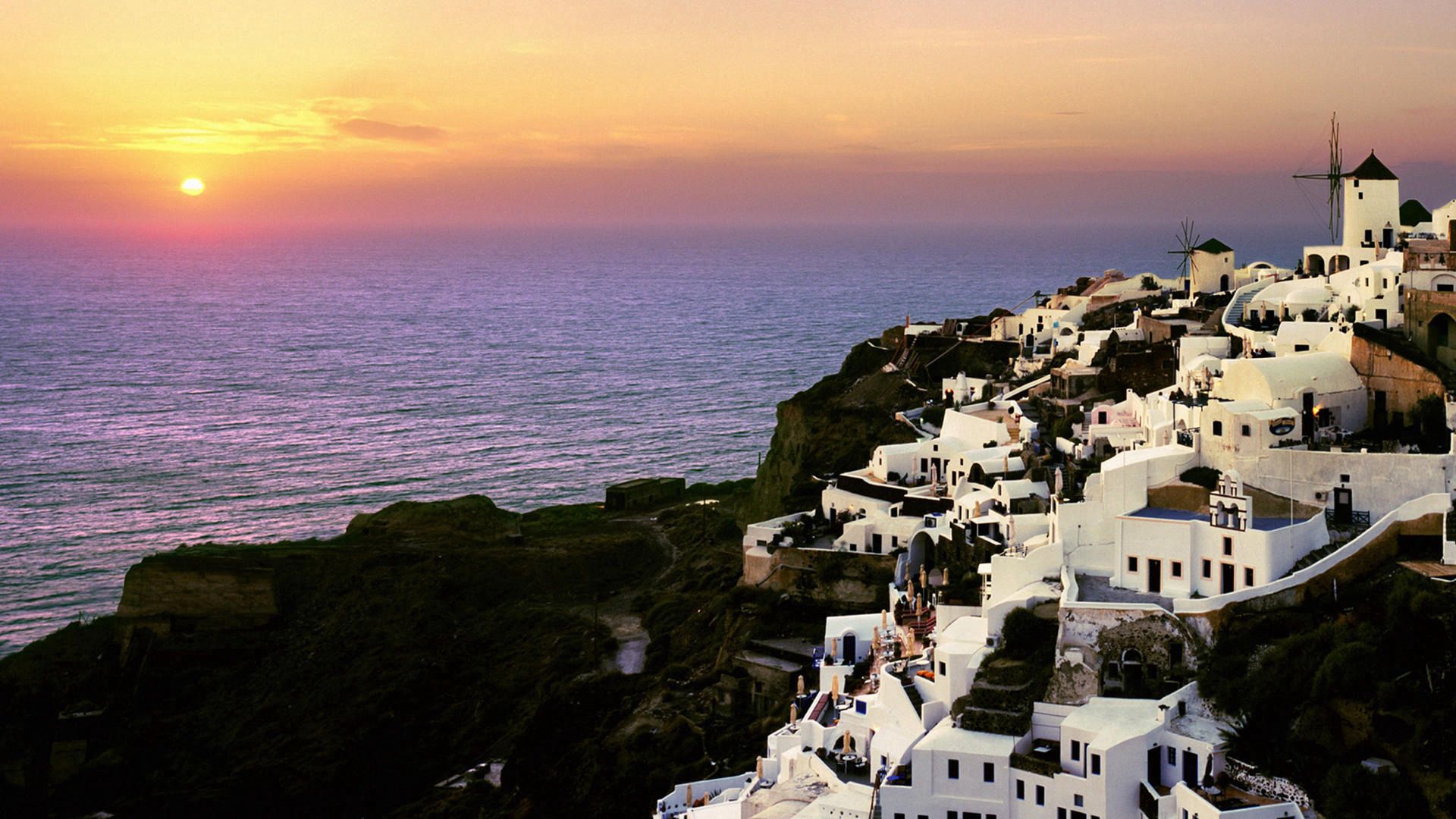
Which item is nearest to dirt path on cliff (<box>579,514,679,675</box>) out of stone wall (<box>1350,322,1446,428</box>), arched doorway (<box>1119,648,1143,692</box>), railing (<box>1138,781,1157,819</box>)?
arched doorway (<box>1119,648,1143,692</box>)

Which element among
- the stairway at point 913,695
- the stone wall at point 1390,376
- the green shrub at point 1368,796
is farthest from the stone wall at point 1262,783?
the stone wall at point 1390,376

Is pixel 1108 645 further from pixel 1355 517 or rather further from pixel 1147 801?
pixel 1355 517

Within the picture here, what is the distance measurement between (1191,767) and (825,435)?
2904 centimetres

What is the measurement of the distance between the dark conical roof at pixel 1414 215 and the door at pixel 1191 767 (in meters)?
27.9

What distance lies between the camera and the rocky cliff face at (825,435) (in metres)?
49.8

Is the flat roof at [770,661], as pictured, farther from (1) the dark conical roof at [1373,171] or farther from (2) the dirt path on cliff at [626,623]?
(1) the dark conical roof at [1373,171]

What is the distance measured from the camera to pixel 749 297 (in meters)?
182

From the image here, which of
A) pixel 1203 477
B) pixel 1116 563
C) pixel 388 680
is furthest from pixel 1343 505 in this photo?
pixel 388 680

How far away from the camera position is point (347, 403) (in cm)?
10294

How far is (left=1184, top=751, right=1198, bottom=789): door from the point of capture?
81.7 ft

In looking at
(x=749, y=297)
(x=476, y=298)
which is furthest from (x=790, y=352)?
(x=476, y=298)

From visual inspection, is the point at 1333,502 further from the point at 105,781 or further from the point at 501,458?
the point at 501,458

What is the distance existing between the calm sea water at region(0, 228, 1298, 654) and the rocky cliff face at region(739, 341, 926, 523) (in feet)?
52.5

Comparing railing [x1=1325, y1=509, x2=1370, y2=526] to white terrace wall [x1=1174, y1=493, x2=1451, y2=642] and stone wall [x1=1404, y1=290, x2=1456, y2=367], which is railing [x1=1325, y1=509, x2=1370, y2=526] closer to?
white terrace wall [x1=1174, y1=493, x2=1451, y2=642]
